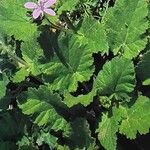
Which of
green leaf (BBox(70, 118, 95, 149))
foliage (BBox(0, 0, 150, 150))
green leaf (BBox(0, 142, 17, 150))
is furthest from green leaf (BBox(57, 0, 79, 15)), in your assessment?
green leaf (BBox(0, 142, 17, 150))

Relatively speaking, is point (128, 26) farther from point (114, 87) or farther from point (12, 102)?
point (12, 102)

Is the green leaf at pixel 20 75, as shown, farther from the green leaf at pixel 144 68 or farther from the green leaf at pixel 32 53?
the green leaf at pixel 144 68

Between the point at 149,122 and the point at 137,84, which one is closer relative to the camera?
the point at 149,122

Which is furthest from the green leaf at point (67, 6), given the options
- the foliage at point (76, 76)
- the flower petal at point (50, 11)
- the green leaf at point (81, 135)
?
the green leaf at point (81, 135)

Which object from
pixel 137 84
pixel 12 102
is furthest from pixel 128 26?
pixel 12 102

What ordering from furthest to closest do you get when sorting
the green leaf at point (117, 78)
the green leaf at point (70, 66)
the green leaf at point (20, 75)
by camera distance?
the green leaf at point (20, 75) < the green leaf at point (70, 66) < the green leaf at point (117, 78)

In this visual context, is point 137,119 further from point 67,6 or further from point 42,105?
point 67,6
